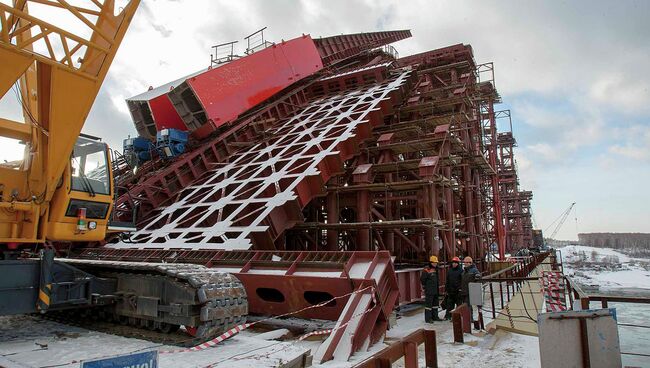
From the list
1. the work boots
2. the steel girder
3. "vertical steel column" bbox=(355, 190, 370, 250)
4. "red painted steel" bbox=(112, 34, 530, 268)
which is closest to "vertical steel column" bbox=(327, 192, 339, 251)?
"red painted steel" bbox=(112, 34, 530, 268)

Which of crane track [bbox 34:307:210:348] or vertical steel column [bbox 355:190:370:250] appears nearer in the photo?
crane track [bbox 34:307:210:348]

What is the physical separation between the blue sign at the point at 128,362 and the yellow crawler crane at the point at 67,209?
2.46m

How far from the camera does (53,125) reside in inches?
217

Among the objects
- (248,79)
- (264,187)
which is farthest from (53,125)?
(248,79)

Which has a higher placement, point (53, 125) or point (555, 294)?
point (53, 125)

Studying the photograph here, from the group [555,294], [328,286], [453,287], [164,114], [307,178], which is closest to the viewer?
[328,286]

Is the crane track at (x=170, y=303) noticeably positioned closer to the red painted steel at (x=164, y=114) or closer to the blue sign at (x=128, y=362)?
the blue sign at (x=128, y=362)

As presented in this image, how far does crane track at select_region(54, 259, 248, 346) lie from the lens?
5.67 metres

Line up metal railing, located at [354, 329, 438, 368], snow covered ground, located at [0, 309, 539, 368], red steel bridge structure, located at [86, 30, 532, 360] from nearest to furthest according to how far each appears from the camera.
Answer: metal railing, located at [354, 329, 438, 368]
snow covered ground, located at [0, 309, 539, 368]
red steel bridge structure, located at [86, 30, 532, 360]

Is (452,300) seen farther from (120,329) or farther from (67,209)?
(67,209)

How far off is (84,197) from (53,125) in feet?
4.52

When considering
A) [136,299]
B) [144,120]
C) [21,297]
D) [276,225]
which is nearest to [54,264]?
[21,297]

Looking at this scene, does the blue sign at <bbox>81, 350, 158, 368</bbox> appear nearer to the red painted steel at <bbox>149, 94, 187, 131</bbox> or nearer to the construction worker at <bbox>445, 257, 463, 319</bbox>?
the construction worker at <bbox>445, 257, 463, 319</bbox>

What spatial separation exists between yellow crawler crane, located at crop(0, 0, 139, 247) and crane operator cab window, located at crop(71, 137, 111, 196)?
2 centimetres
